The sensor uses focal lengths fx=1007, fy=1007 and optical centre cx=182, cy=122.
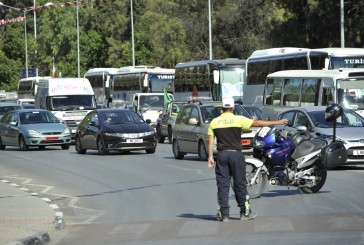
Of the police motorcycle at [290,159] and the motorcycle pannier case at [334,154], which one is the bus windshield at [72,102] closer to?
the motorcycle pannier case at [334,154]

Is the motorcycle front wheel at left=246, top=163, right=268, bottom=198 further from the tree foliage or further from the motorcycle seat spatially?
the tree foliage

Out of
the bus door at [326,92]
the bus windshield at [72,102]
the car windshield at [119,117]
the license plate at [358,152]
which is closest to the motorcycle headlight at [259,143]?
the license plate at [358,152]

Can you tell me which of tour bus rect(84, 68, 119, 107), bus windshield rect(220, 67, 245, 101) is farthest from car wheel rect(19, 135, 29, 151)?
tour bus rect(84, 68, 119, 107)

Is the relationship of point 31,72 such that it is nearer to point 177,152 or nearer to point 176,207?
point 177,152

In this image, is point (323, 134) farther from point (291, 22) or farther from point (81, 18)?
point (81, 18)

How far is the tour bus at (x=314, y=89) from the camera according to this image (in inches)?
1219

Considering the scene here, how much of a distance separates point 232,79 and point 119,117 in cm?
1892

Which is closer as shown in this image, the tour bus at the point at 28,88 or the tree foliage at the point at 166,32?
the tree foliage at the point at 166,32

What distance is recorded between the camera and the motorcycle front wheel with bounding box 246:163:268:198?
646 inches

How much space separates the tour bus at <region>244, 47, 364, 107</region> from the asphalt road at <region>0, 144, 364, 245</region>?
12261 millimetres

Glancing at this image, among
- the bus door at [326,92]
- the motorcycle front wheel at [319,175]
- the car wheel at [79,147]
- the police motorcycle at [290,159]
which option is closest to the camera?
the police motorcycle at [290,159]

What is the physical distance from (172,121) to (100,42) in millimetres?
67981

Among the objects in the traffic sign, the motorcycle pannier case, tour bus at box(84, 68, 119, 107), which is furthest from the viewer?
the traffic sign

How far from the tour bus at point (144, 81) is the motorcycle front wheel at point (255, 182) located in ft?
137
